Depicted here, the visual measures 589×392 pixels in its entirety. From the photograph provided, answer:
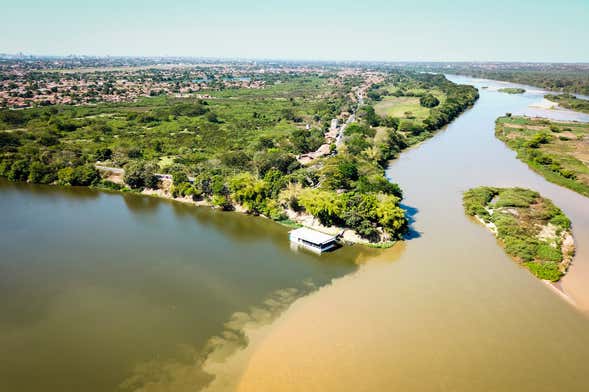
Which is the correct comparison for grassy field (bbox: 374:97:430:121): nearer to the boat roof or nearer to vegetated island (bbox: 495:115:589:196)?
vegetated island (bbox: 495:115:589:196)

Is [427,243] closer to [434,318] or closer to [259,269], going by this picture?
[434,318]

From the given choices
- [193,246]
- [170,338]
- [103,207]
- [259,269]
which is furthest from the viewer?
[103,207]

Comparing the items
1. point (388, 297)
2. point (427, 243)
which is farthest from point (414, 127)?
point (388, 297)

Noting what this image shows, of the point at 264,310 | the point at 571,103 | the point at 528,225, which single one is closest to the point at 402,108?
the point at 571,103

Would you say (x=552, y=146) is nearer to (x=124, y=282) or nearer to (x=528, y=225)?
(x=528, y=225)

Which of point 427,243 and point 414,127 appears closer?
point 427,243

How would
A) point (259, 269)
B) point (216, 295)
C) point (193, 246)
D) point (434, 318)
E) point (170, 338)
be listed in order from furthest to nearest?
point (193, 246), point (259, 269), point (216, 295), point (434, 318), point (170, 338)

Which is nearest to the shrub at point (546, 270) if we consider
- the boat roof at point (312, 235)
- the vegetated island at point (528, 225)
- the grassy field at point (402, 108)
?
the vegetated island at point (528, 225)
